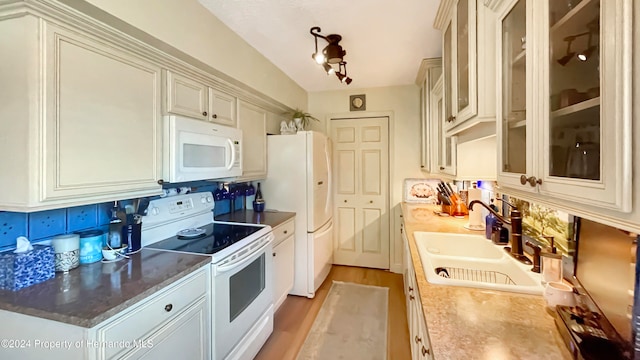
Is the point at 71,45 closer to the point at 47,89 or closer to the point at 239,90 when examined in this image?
the point at 47,89

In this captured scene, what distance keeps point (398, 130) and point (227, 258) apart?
272cm

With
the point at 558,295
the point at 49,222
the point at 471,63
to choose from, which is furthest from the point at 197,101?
the point at 558,295

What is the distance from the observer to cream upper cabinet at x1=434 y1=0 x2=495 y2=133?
113 cm

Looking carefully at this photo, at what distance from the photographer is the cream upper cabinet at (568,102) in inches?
19.6

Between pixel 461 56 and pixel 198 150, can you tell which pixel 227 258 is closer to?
pixel 198 150

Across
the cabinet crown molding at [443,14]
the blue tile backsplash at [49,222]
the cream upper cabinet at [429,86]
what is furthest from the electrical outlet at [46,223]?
the cream upper cabinet at [429,86]

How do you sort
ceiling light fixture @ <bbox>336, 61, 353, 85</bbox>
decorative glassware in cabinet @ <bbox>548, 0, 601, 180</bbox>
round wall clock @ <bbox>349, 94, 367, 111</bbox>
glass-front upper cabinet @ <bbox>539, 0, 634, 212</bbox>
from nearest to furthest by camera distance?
1. glass-front upper cabinet @ <bbox>539, 0, 634, 212</bbox>
2. decorative glassware in cabinet @ <bbox>548, 0, 601, 180</bbox>
3. ceiling light fixture @ <bbox>336, 61, 353, 85</bbox>
4. round wall clock @ <bbox>349, 94, 367, 111</bbox>

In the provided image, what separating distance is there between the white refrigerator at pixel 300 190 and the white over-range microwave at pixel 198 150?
27.7 inches

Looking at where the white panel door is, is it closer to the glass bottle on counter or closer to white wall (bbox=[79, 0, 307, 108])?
the glass bottle on counter

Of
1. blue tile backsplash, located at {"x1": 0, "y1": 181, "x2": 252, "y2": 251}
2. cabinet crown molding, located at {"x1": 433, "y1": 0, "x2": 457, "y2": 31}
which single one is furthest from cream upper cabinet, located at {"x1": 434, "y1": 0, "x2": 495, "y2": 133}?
blue tile backsplash, located at {"x1": 0, "y1": 181, "x2": 252, "y2": 251}

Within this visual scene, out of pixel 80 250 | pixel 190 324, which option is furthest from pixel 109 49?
pixel 190 324

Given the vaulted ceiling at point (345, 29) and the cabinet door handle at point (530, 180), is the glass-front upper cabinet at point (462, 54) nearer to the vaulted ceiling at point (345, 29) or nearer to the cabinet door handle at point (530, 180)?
the vaulted ceiling at point (345, 29)

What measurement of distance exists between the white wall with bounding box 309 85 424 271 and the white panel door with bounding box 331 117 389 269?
0.11 m

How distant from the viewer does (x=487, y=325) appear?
0.88 metres
